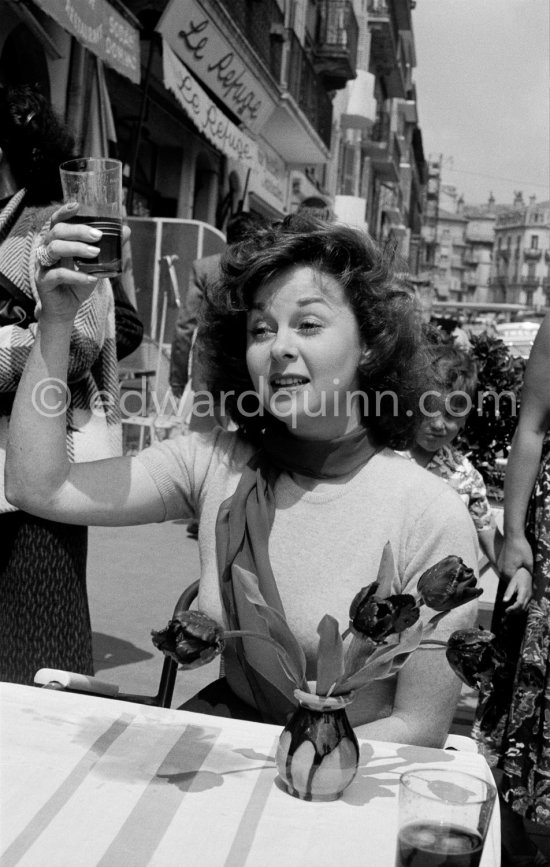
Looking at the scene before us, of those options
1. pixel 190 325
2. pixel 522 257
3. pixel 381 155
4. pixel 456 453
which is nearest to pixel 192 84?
pixel 190 325

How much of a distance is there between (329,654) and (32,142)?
1704 mm

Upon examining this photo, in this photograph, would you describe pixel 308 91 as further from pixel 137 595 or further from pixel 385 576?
pixel 385 576

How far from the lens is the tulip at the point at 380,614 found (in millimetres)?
1362

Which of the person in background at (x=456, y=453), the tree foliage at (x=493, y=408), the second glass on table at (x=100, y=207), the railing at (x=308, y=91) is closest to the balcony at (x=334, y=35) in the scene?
the railing at (x=308, y=91)

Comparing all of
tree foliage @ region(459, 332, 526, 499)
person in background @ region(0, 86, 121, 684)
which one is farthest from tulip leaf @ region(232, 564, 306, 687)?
tree foliage @ region(459, 332, 526, 499)

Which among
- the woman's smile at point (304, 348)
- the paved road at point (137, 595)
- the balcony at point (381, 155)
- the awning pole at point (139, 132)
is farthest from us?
the balcony at point (381, 155)

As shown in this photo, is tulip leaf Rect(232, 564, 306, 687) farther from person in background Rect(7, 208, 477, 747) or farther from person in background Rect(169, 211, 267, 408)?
person in background Rect(169, 211, 267, 408)

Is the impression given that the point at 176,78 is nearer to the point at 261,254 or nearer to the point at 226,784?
the point at 261,254

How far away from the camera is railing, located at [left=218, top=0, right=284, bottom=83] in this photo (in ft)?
43.3

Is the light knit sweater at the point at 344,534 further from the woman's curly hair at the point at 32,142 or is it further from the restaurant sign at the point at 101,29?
the restaurant sign at the point at 101,29

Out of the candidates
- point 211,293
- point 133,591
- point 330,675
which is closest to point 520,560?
point 211,293

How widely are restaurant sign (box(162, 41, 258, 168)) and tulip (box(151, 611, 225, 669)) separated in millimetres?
7996

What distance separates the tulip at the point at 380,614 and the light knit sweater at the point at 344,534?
0.51m

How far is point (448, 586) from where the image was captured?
4.59 feet
